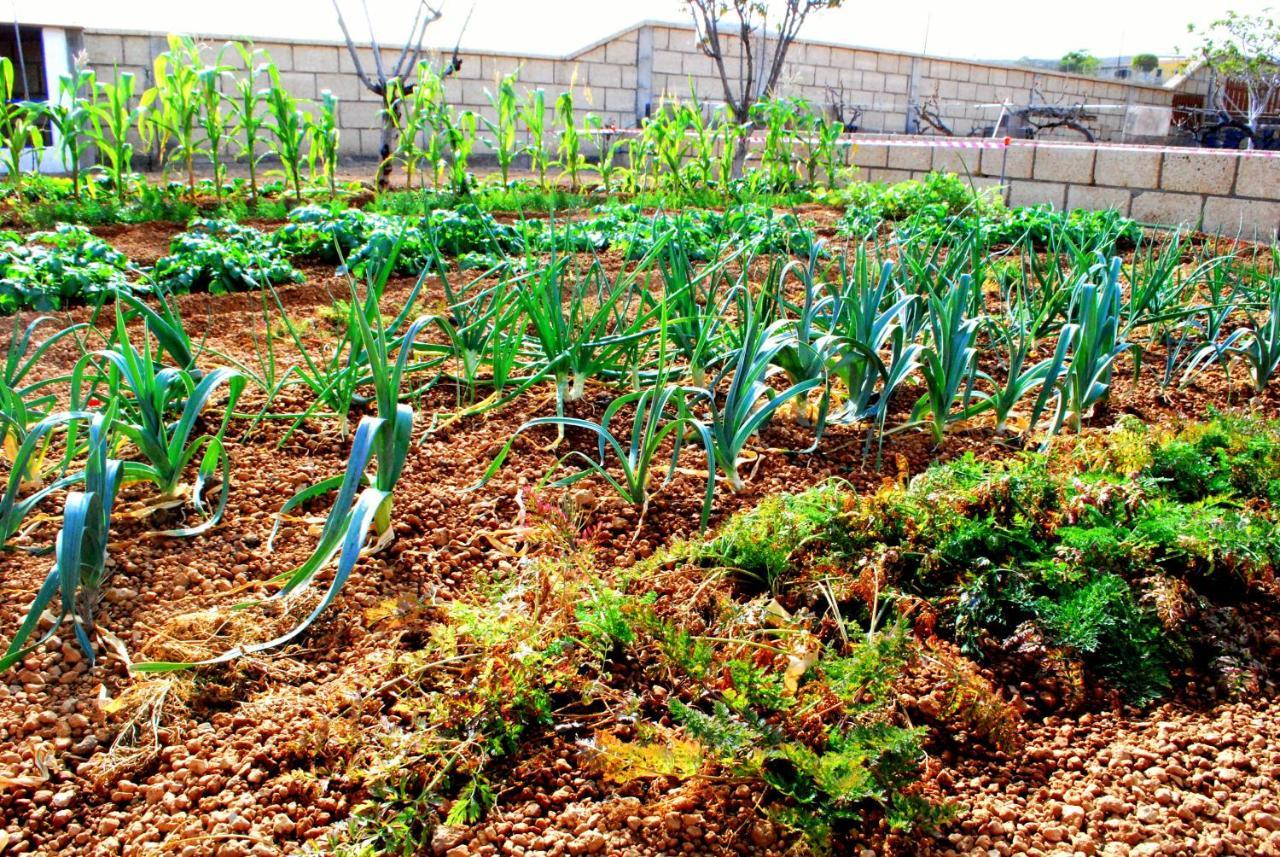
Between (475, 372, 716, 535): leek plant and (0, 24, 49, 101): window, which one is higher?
(0, 24, 49, 101): window

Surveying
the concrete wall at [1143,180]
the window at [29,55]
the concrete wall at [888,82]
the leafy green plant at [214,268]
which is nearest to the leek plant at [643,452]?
the leafy green plant at [214,268]

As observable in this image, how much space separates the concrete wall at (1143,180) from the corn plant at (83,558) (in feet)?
14.5

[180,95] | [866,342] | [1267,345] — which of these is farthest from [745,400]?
[180,95]

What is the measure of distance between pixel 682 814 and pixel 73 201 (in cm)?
593

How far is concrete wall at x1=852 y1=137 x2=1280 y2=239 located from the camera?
554cm

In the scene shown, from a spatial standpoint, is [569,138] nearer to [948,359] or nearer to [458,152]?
[458,152]

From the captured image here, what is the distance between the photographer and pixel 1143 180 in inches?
239

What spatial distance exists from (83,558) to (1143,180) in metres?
6.41

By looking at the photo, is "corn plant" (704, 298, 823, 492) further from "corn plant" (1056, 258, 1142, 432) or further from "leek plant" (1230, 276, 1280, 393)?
"leek plant" (1230, 276, 1280, 393)

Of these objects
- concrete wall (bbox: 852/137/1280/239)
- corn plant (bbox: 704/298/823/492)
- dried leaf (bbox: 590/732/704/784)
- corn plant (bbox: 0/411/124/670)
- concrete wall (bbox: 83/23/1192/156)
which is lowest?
dried leaf (bbox: 590/732/704/784)

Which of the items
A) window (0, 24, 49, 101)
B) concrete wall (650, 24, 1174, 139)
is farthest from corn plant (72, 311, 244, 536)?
concrete wall (650, 24, 1174, 139)

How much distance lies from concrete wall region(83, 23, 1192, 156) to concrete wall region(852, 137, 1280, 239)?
2.92 m

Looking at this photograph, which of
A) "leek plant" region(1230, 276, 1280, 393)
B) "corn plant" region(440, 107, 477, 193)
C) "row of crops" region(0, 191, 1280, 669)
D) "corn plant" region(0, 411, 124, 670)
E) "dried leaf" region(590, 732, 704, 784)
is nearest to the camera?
"dried leaf" region(590, 732, 704, 784)

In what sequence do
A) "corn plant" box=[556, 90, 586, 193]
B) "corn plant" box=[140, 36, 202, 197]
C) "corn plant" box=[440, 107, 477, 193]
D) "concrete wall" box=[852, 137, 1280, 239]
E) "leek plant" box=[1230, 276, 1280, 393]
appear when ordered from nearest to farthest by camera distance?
1. "leek plant" box=[1230, 276, 1280, 393]
2. "concrete wall" box=[852, 137, 1280, 239]
3. "corn plant" box=[140, 36, 202, 197]
4. "corn plant" box=[440, 107, 477, 193]
5. "corn plant" box=[556, 90, 586, 193]
